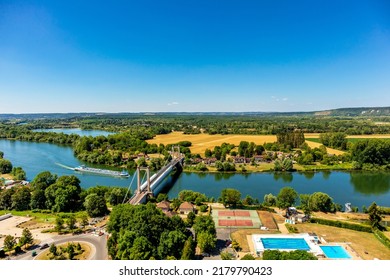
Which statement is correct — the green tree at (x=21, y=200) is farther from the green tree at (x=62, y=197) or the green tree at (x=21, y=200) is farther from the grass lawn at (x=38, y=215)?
the green tree at (x=62, y=197)

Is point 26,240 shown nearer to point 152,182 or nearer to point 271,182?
point 152,182

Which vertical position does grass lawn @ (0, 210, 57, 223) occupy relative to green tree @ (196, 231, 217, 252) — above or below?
below

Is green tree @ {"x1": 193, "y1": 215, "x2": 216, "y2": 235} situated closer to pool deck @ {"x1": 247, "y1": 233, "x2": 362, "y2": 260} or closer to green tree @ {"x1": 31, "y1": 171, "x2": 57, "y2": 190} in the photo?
pool deck @ {"x1": 247, "y1": 233, "x2": 362, "y2": 260}

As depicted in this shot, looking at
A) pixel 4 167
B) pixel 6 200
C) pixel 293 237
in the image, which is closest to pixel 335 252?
pixel 293 237

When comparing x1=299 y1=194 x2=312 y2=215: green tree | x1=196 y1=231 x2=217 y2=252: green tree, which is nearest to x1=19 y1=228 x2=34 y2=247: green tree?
x1=196 y1=231 x2=217 y2=252: green tree
